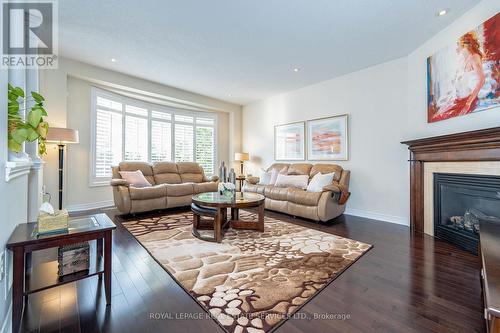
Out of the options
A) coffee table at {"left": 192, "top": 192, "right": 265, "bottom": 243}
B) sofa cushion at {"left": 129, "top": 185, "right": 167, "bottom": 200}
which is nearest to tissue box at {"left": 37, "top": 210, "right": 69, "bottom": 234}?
coffee table at {"left": 192, "top": 192, "right": 265, "bottom": 243}

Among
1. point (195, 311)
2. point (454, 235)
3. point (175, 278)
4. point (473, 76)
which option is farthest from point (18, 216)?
point (473, 76)

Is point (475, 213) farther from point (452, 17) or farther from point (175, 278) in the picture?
point (175, 278)

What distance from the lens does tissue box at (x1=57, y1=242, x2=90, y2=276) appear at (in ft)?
4.97

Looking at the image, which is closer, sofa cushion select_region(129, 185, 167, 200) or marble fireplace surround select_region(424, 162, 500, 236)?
marble fireplace surround select_region(424, 162, 500, 236)

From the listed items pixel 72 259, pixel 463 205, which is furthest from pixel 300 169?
pixel 72 259

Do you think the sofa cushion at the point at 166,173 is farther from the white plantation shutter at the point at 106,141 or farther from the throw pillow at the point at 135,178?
the white plantation shutter at the point at 106,141

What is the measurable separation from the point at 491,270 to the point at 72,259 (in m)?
2.50

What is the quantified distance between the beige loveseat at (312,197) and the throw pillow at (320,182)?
0.11m

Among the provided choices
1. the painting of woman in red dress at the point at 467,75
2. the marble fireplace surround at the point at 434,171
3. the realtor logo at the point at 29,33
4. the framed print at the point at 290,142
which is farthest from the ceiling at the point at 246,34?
the marble fireplace surround at the point at 434,171

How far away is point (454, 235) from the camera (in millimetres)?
2584

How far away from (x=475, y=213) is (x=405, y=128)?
Answer: 5.06ft

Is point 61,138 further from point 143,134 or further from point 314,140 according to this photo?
point 314,140

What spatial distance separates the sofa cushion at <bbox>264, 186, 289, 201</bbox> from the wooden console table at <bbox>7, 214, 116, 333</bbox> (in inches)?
112

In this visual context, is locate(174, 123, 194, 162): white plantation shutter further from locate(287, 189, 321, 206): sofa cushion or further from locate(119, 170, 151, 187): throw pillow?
locate(287, 189, 321, 206): sofa cushion
